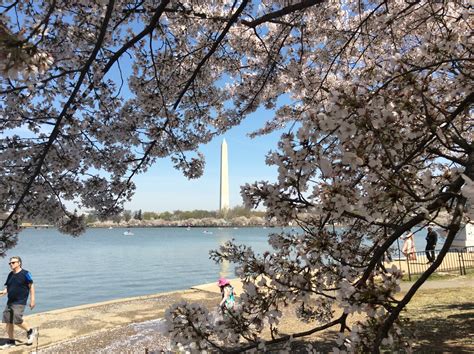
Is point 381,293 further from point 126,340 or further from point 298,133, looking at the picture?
point 126,340

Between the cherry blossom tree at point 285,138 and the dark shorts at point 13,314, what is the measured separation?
4627 mm

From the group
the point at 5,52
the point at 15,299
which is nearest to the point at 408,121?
the point at 5,52

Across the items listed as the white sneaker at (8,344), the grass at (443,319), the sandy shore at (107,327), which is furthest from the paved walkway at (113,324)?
the grass at (443,319)

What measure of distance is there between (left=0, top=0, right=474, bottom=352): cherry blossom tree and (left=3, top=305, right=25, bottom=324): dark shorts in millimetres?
4627

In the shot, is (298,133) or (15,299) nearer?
(298,133)

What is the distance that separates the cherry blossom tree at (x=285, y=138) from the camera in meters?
2.31

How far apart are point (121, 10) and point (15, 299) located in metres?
6.85

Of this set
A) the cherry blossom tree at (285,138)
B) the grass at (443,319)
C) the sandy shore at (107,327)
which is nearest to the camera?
the cherry blossom tree at (285,138)

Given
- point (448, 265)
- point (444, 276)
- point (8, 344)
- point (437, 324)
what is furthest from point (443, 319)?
point (448, 265)

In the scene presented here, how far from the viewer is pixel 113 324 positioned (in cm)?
930

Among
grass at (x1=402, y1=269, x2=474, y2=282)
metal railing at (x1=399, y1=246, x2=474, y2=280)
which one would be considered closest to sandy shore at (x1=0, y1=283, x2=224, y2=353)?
grass at (x1=402, y1=269, x2=474, y2=282)

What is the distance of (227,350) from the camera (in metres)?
2.66

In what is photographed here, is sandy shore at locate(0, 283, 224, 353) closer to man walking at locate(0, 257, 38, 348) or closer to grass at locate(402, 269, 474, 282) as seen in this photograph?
man walking at locate(0, 257, 38, 348)

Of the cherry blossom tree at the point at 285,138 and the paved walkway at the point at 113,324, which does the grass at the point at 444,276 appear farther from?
the cherry blossom tree at the point at 285,138
